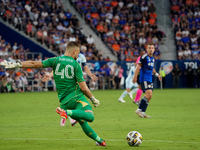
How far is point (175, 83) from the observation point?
138 feet

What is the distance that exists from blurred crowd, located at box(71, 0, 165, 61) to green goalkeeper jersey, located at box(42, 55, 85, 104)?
107 ft

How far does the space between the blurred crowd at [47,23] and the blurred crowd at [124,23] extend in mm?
2500

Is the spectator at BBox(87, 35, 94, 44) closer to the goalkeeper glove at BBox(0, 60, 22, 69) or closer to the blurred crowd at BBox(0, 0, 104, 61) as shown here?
the blurred crowd at BBox(0, 0, 104, 61)

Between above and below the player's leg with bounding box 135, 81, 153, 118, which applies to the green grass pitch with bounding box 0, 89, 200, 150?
below

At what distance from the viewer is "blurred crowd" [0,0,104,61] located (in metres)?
37.5

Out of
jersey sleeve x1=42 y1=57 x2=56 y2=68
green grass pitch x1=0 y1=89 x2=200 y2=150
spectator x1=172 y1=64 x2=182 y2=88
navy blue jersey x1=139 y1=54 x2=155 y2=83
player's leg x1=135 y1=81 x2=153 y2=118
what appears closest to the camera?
jersey sleeve x1=42 y1=57 x2=56 y2=68

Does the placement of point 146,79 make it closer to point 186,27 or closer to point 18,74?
point 18,74

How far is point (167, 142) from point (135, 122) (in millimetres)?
4165

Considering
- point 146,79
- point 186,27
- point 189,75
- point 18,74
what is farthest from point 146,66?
point 186,27

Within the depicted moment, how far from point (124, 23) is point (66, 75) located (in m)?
36.3

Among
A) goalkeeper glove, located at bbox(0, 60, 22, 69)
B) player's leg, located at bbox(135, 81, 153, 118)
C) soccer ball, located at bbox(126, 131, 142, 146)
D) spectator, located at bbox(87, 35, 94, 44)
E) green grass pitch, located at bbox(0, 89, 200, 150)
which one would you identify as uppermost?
spectator, located at bbox(87, 35, 94, 44)

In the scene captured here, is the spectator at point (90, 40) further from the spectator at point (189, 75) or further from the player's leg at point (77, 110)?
the player's leg at point (77, 110)

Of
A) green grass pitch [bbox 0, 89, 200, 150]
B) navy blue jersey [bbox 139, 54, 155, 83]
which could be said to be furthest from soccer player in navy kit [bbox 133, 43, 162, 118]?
green grass pitch [bbox 0, 89, 200, 150]

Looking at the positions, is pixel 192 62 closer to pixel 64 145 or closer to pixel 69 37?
pixel 69 37
